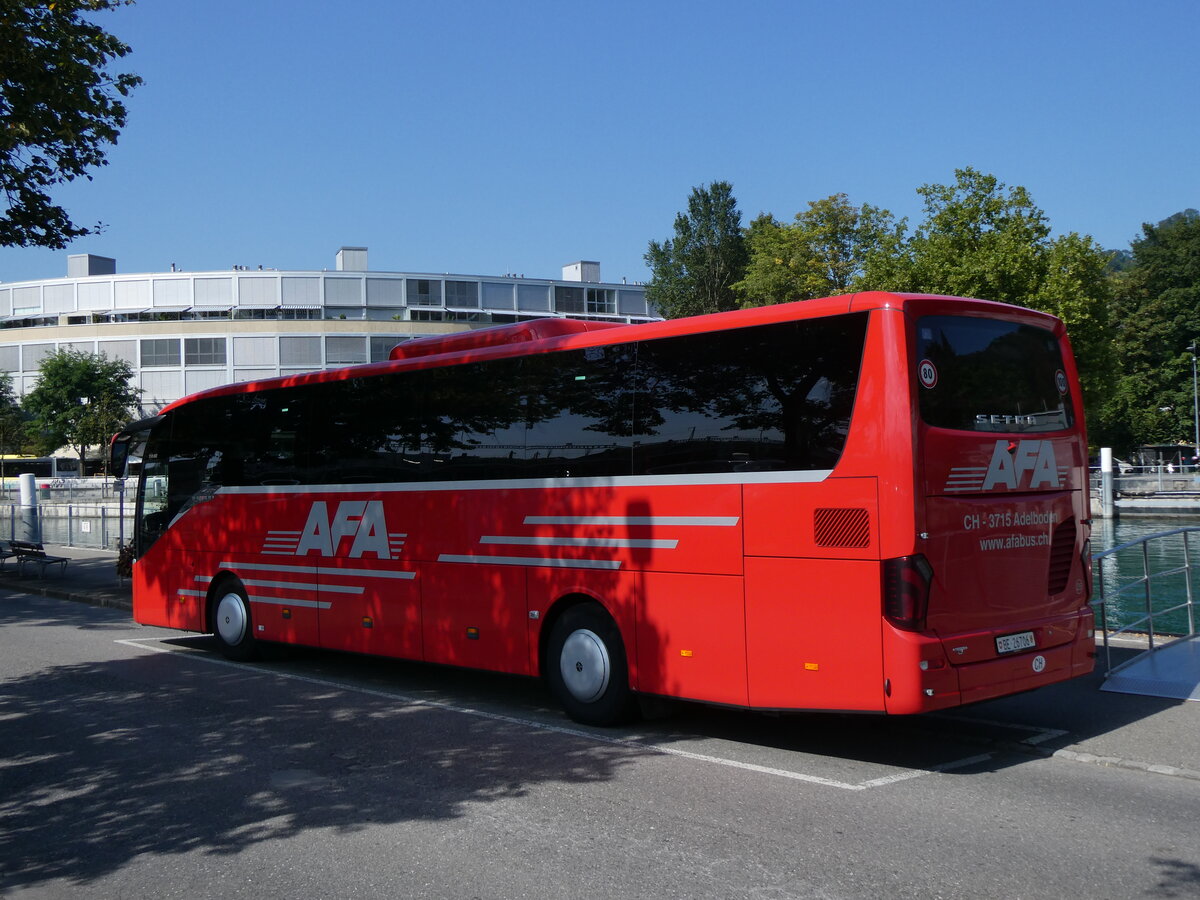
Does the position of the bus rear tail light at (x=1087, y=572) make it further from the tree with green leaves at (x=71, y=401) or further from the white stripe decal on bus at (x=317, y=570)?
the tree with green leaves at (x=71, y=401)

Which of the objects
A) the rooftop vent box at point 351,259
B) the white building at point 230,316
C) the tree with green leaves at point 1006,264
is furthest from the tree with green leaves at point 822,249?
the rooftop vent box at point 351,259

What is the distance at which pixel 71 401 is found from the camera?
267 feet

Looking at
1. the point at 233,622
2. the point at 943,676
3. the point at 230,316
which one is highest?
the point at 230,316

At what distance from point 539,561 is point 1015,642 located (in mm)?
3900

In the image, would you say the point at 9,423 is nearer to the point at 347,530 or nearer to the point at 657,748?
the point at 347,530

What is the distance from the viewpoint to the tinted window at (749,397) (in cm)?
745

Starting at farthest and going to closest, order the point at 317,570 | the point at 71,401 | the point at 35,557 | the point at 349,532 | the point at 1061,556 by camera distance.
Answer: the point at 71,401
the point at 35,557
the point at 317,570
the point at 349,532
the point at 1061,556

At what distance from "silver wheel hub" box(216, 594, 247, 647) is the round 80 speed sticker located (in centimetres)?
907

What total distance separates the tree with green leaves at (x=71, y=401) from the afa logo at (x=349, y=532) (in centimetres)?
7341

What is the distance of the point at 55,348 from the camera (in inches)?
3654

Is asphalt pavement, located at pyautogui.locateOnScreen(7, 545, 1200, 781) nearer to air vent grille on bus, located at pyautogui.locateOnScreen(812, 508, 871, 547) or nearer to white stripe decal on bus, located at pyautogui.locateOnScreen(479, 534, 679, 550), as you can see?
air vent grille on bus, located at pyautogui.locateOnScreen(812, 508, 871, 547)

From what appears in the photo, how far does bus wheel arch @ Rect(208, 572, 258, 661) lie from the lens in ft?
43.2

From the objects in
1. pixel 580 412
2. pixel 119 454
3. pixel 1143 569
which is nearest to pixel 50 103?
pixel 119 454

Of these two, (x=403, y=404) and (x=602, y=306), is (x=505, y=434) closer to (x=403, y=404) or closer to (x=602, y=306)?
(x=403, y=404)
